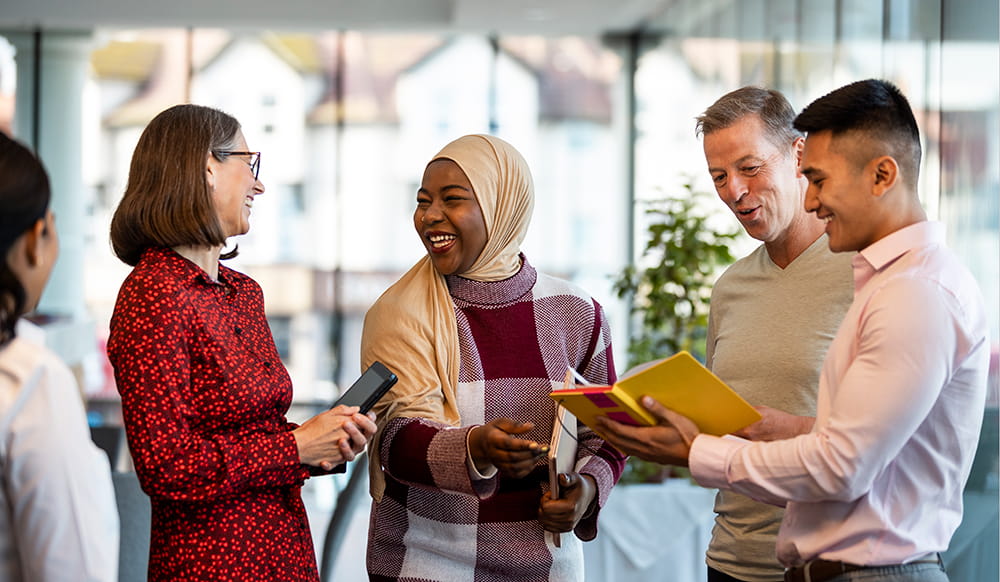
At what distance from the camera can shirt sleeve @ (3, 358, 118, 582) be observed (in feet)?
4.33

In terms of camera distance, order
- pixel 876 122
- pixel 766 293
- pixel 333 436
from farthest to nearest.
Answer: pixel 766 293
pixel 333 436
pixel 876 122

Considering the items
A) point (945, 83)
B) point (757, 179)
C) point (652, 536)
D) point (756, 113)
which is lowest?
point (652, 536)

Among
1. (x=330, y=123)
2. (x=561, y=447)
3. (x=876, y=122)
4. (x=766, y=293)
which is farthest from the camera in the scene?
(x=330, y=123)

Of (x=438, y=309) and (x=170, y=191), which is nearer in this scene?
(x=170, y=191)

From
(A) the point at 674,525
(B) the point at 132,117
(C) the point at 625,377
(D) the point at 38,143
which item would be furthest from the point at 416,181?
(C) the point at 625,377

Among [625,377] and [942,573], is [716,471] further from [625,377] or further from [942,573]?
[942,573]

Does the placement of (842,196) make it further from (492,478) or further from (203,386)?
(203,386)

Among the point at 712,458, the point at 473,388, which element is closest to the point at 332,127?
the point at 473,388

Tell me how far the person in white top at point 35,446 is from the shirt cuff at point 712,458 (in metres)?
0.88

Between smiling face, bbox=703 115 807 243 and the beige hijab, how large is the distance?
0.42m

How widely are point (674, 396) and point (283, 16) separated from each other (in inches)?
277

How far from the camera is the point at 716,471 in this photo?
1.67m

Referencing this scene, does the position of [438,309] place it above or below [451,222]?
below

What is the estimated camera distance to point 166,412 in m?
1.66
